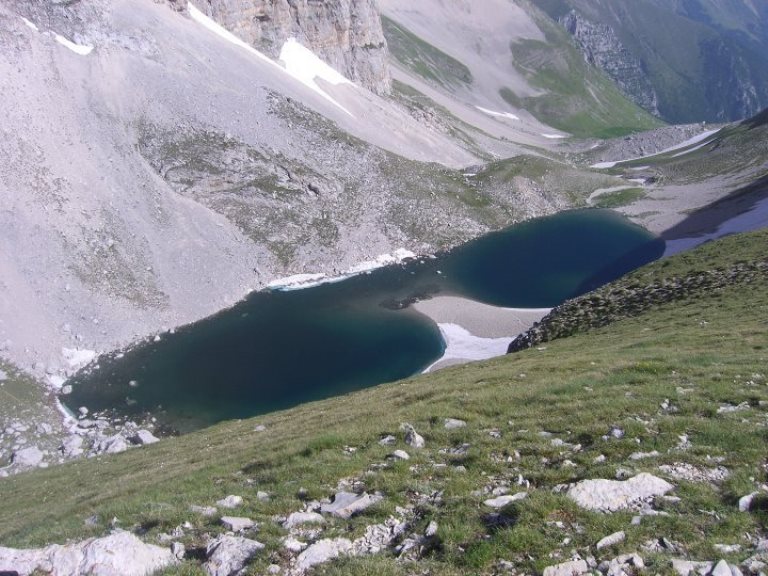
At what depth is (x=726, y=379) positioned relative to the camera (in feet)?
60.3

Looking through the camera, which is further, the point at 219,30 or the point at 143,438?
the point at 219,30

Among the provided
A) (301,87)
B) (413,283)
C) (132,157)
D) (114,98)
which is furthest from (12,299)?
(301,87)

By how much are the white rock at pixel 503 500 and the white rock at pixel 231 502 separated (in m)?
5.85

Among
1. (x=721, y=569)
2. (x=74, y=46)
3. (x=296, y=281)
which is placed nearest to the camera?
(x=721, y=569)

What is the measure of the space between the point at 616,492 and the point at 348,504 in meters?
5.46

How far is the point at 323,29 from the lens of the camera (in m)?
140

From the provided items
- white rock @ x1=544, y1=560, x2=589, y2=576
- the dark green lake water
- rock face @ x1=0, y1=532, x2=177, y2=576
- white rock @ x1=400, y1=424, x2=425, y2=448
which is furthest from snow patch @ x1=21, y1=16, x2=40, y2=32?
white rock @ x1=544, y1=560, x2=589, y2=576

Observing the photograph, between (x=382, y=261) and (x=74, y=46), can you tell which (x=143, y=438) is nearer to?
(x=382, y=261)

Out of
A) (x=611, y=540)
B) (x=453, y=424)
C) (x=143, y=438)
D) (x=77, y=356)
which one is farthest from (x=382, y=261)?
(x=611, y=540)

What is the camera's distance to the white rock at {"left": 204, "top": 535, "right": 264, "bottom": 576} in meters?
9.84

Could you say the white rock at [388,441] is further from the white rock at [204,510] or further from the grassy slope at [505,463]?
the white rock at [204,510]

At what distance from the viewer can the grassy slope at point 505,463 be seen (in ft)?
31.7

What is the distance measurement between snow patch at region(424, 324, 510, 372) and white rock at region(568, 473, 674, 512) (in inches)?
1867

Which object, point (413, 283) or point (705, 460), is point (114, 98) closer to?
point (413, 283)
